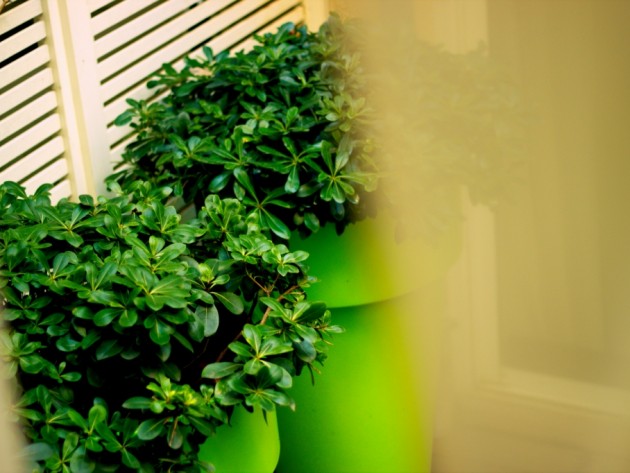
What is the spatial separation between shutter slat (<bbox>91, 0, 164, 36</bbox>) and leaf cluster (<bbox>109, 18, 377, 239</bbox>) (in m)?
0.16

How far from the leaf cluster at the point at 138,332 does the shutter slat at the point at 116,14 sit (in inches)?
24.0

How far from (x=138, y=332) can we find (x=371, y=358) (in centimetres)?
76

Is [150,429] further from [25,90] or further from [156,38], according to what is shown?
[156,38]

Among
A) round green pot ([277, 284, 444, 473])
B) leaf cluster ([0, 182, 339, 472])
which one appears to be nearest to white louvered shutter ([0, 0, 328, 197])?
leaf cluster ([0, 182, 339, 472])

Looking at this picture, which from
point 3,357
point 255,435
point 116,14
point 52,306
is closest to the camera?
point 3,357

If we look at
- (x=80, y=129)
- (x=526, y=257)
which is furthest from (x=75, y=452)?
(x=80, y=129)

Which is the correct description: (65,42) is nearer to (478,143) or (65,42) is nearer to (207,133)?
(207,133)

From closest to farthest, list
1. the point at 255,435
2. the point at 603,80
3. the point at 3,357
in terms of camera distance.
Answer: the point at 603,80
the point at 3,357
the point at 255,435

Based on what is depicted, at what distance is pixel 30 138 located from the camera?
5.82 feet

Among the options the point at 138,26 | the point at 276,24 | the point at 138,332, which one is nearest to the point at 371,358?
the point at 138,332

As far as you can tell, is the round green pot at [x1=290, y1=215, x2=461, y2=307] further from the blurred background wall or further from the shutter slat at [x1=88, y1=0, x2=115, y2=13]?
the shutter slat at [x1=88, y1=0, x2=115, y2=13]

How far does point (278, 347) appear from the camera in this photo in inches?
49.0

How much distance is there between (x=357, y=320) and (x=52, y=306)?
0.74 m

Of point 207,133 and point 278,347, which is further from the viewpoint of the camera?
point 207,133
